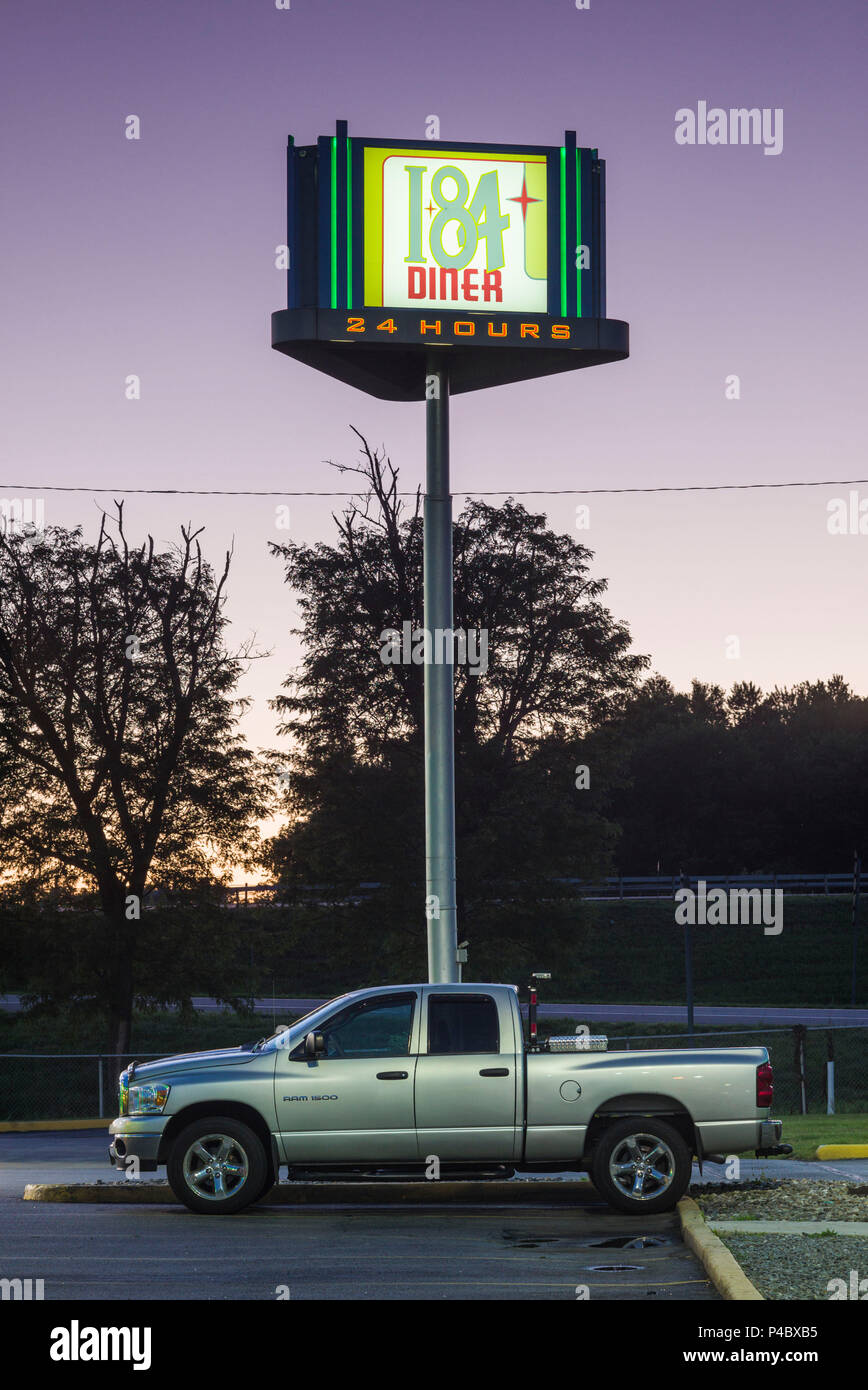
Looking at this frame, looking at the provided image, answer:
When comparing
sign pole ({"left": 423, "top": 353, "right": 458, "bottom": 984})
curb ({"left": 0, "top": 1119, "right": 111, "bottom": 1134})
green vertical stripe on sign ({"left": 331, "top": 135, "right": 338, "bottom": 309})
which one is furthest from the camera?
curb ({"left": 0, "top": 1119, "right": 111, "bottom": 1134})

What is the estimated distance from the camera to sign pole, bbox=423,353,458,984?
1772 centimetres

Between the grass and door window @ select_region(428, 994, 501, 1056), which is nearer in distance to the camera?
door window @ select_region(428, 994, 501, 1056)

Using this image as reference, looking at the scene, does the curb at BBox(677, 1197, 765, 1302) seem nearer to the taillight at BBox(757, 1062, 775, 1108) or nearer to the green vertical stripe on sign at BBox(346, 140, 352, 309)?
the taillight at BBox(757, 1062, 775, 1108)

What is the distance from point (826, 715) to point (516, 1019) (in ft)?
308

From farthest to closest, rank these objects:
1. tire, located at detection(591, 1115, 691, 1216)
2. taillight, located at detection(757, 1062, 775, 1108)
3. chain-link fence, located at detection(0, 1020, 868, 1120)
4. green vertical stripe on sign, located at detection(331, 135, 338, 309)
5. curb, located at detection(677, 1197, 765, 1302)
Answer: chain-link fence, located at detection(0, 1020, 868, 1120)
green vertical stripe on sign, located at detection(331, 135, 338, 309)
taillight, located at detection(757, 1062, 775, 1108)
tire, located at detection(591, 1115, 691, 1216)
curb, located at detection(677, 1197, 765, 1302)

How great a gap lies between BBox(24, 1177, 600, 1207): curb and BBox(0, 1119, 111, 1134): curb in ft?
46.1

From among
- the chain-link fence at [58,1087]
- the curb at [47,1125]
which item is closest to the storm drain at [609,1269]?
the curb at [47,1125]

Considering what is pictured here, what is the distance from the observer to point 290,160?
18.6 metres

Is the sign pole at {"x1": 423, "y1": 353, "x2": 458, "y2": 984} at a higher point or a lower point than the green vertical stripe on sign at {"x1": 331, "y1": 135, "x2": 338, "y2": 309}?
lower

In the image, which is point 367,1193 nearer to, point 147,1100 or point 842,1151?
point 147,1100

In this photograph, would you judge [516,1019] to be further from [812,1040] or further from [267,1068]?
[812,1040]

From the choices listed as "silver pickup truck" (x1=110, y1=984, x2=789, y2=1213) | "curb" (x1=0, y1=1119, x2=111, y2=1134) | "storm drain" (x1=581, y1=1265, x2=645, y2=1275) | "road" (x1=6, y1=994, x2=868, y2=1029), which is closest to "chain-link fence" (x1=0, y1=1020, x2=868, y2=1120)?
"curb" (x1=0, y1=1119, x2=111, y2=1134)

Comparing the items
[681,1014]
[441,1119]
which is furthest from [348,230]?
[681,1014]

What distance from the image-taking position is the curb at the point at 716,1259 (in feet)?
27.8
